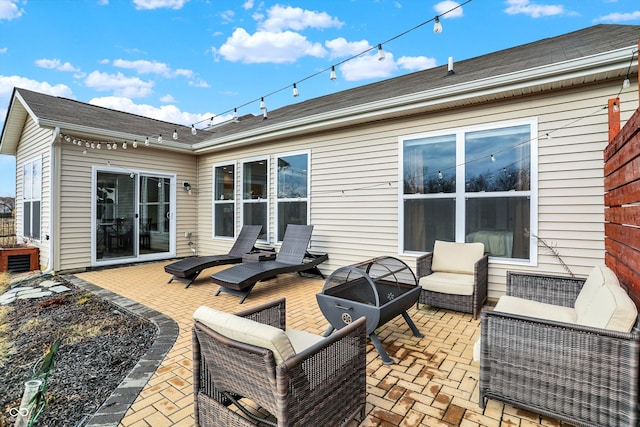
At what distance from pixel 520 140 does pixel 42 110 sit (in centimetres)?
859

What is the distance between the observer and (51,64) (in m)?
12.4

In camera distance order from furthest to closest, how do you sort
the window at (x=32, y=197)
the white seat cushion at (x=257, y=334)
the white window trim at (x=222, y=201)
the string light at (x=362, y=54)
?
the white window trim at (x=222, y=201), the window at (x=32, y=197), the string light at (x=362, y=54), the white seat cushion at (x=257, y=334)

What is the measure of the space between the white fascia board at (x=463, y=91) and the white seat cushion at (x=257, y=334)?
4.16 meters

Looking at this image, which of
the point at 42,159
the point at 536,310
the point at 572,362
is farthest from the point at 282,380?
the point at 42,159

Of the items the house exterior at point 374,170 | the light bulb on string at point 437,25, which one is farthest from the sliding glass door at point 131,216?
the light bulb on string at point 437,25

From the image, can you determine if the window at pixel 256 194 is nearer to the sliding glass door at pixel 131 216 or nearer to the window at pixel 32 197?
the sliding glass door at pixel 131 216

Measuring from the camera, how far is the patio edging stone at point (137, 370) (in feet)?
6.56

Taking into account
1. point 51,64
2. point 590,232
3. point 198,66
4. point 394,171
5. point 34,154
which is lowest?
point 590,232

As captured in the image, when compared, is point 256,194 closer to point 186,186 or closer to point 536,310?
point 186,186

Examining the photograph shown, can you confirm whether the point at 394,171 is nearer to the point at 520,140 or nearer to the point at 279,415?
the point at 520,140

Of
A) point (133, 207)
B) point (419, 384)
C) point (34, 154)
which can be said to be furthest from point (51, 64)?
point (419, 384)

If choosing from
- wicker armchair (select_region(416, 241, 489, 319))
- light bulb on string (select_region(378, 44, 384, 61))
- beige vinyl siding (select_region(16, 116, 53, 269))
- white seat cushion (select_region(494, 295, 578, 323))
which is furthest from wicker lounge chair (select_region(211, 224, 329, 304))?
beige vinyl siding (select_region(16, 116, 53, 269))

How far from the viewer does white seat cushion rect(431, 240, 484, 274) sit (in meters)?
4.21

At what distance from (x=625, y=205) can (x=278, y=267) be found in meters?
4.25
